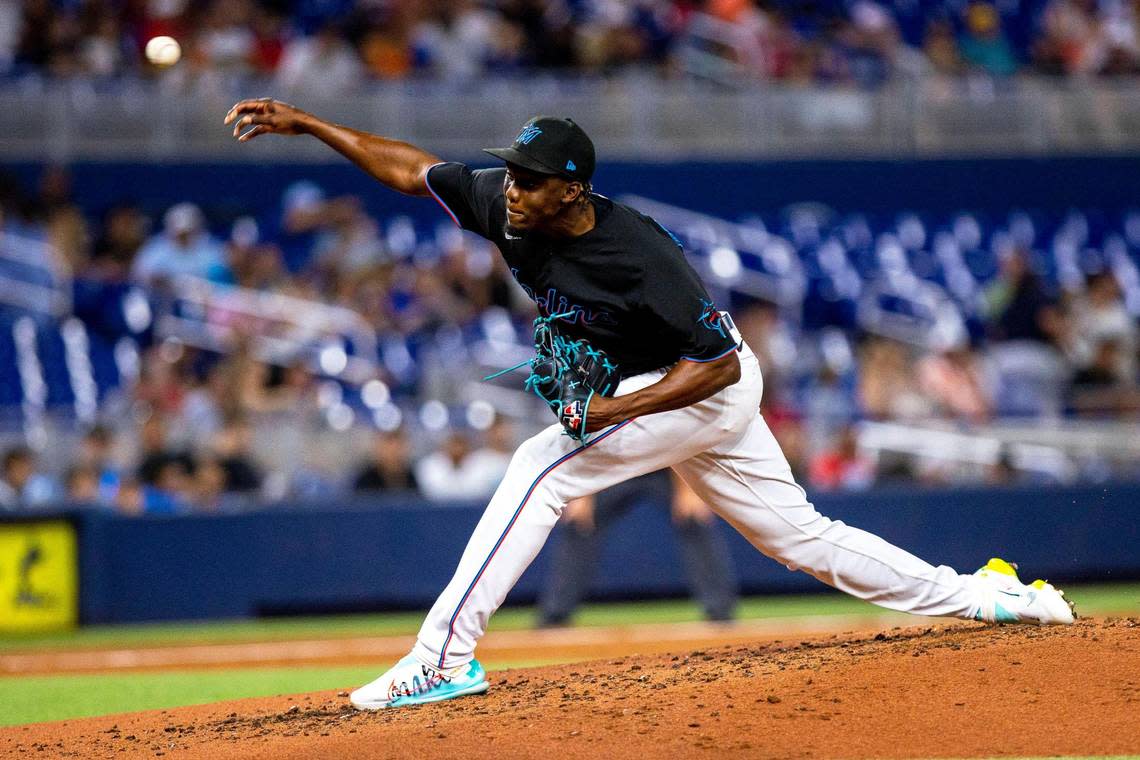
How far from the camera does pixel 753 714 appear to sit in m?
4.87

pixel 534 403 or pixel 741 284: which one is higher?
pixel 741 284

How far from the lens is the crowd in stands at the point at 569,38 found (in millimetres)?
15008

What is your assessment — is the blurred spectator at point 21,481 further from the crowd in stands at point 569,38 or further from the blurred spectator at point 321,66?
the blurred spectator at point 321,66

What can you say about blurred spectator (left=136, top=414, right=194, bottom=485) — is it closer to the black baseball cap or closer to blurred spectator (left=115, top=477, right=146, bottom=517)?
blurred spectator (left=115, top=477, right=146, bottom=517)

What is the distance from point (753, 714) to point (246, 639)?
624 centimetres

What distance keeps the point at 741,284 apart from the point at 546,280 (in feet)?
33.4

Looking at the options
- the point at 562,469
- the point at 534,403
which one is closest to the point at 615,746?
the point at 562,469

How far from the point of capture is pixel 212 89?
49.2 feet

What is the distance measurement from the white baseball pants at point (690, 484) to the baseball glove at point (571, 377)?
0.10 metres

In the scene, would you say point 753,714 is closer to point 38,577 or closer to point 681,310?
point 681,310

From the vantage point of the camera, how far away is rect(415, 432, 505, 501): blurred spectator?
37.8ft

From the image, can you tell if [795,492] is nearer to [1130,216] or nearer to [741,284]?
[741,284]

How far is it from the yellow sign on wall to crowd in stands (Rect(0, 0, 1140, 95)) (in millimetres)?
5662

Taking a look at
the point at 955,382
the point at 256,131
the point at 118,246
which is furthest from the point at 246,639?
the point at 955,382
